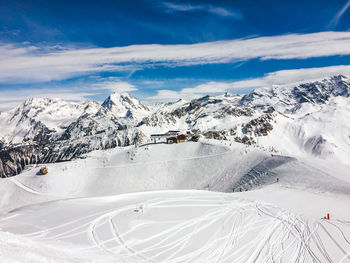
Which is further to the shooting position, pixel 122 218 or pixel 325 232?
pixel 122 218

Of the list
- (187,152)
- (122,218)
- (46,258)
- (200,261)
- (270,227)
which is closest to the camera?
(46,258)

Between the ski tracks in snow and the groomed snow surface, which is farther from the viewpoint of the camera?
the ski tracks in snow

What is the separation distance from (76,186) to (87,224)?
37970mm

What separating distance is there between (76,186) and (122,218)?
126ft

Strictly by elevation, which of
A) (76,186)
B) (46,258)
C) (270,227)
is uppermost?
(46,258)

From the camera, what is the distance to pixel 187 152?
61.4m

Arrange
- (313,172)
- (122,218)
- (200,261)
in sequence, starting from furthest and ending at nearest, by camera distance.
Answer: (313,172) → (122,218) → (200,261)

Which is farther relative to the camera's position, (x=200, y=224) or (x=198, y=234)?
(x=200, y=224)

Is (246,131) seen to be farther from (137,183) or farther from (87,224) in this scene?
(87,224)

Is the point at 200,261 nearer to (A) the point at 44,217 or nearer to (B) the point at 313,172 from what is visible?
(A) the point at 44,217

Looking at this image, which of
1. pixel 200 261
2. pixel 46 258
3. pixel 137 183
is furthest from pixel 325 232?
pixel 137 183

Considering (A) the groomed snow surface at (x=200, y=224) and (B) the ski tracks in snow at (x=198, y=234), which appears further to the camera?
(B) the ski tracks in snow at (x=198, y=234)

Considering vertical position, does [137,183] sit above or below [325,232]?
below

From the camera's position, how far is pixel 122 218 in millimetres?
16719
